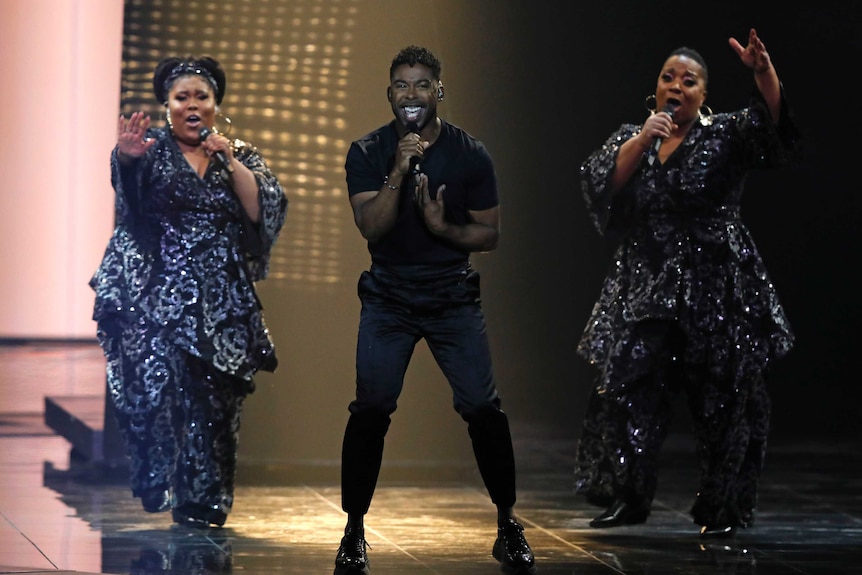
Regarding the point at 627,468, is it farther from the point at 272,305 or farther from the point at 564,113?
the point at 564,113

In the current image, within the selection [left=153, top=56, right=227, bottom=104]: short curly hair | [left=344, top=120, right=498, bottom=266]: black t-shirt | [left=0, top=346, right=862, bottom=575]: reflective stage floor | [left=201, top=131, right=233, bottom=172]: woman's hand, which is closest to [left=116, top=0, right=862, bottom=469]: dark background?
[left=0, top=346, right=862, bottom=575]: reflective stage floor

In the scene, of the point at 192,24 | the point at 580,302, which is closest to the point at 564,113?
the point at 580,302

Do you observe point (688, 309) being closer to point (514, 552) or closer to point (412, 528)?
point (412, 528)

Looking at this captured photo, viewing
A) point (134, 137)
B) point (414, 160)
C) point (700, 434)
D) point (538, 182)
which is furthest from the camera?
point (538, 182)

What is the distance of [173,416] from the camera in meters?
6.33

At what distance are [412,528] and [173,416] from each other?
0.96m

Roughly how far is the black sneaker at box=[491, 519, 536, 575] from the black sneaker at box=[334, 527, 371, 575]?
1.36 feet

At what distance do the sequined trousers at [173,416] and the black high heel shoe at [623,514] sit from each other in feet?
4.39

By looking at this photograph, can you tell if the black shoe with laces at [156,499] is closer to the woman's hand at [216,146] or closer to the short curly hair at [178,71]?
the woman's hand at [216,146]

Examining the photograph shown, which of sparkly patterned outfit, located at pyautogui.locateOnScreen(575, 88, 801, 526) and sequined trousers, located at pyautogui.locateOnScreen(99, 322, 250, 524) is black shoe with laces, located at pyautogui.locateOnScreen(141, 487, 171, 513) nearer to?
sequined trousers, located at pyautogui.locateOnScreen(99, 322, 250, 524)

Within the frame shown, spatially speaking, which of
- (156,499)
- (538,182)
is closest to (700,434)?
(156,499)

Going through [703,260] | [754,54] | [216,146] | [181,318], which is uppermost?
[754,54]

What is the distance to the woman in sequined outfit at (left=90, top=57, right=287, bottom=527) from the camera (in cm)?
623

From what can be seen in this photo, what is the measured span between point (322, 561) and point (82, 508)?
1.49m
